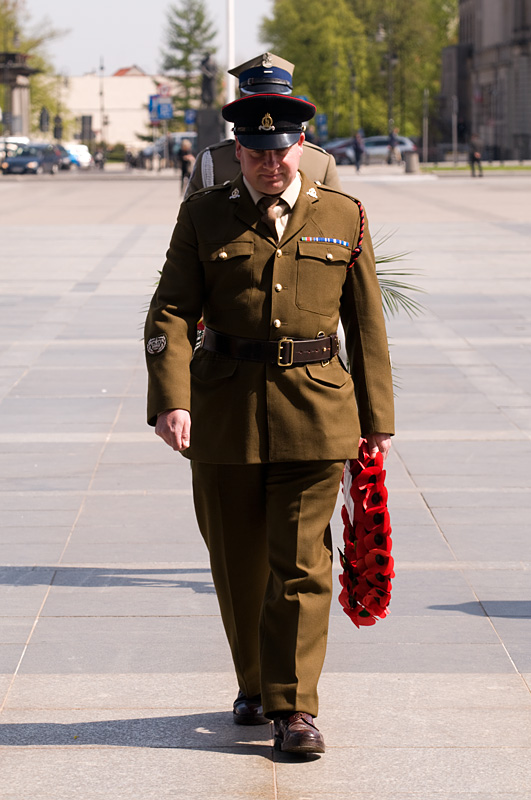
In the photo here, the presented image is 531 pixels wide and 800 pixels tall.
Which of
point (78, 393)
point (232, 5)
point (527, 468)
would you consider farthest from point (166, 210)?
point (527, 468)

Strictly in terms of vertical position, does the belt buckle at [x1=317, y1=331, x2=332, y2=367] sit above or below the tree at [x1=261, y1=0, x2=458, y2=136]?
below

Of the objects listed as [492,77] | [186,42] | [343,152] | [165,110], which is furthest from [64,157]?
[186,42]

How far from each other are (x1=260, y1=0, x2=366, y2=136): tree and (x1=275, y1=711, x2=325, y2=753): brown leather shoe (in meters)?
86.7

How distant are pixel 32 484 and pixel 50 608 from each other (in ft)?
6.35

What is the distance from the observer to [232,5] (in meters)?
23.2

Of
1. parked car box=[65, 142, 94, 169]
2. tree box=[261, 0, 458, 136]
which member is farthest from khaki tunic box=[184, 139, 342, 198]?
tree box=[261, 0, 458, 136]

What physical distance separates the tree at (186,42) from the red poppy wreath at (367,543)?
126 metres

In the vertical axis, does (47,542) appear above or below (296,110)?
below

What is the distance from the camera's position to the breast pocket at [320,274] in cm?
369

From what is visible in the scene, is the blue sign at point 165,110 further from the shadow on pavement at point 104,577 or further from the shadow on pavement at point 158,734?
the shadow on pavement at point 158,734

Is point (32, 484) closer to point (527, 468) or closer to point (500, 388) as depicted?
point (527, 468)

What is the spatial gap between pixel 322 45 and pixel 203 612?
290 feet

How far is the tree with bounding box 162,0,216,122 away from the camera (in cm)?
12775

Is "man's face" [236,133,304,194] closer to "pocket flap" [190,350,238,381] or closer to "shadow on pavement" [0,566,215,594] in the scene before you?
"pocket flap" [190,350,238,381]
